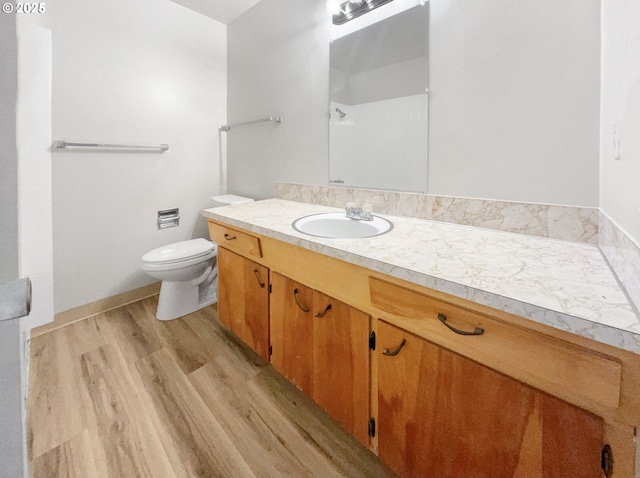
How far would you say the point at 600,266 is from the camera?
78 centimetres

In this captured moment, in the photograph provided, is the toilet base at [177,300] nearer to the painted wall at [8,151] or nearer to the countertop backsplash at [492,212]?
the countertop backsplash at [492,212]

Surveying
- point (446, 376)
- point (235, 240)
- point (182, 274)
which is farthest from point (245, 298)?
point (446, 376)

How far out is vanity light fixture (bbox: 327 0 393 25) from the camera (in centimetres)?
146

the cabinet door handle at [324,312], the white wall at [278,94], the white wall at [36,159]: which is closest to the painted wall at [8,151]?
the cabinet door handle at [324,312]

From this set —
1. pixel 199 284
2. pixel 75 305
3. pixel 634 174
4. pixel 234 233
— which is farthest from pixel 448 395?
pixel 75 305

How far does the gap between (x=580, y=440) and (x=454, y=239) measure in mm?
625

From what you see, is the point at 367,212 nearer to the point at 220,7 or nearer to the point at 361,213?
the point at 361,213

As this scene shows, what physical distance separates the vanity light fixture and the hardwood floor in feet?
6.47

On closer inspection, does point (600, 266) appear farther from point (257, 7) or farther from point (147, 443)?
point (257, 7)

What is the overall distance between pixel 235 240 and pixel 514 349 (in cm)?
125

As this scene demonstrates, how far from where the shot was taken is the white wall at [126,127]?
1839 mm

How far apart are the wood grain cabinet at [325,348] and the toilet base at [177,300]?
1.08m

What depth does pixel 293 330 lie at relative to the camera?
1231 millimetres

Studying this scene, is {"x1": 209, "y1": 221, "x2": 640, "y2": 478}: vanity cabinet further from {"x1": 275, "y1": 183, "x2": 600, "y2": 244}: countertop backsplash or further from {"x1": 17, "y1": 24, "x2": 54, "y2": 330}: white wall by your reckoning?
{"x1": 17, "y1": 24, "x2": 54, "y2": 330}: white wall
